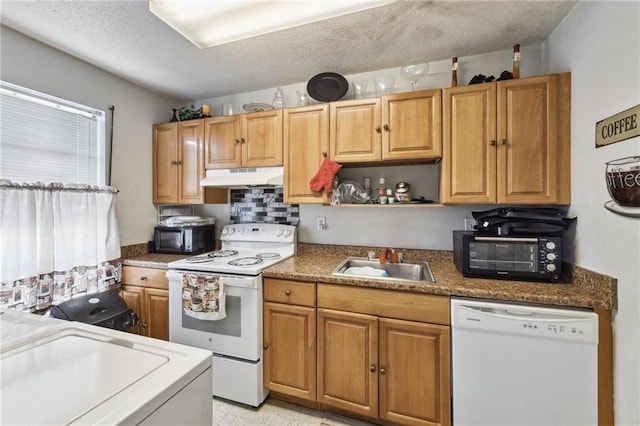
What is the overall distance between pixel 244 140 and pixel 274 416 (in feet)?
6.78

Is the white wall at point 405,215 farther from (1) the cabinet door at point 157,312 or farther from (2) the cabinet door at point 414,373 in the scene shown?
(1) the cabinet door at point 157,312

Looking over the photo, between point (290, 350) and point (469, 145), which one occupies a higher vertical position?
point (469, 145)

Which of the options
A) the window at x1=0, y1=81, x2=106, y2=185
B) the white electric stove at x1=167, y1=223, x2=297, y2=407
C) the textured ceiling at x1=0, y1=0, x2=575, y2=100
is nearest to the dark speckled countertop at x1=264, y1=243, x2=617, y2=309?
the white electric stove at x1=167, y1=223, x2=297, y2=407

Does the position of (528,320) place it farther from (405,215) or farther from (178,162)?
(178,162)

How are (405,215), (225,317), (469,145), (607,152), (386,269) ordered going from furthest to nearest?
(405,215) < (386,269) < (225,317) < (469,145) < (607,152)

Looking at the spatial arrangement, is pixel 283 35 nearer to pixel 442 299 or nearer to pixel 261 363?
pixel 442 299

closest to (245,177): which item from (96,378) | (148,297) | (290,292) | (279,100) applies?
(279,100)

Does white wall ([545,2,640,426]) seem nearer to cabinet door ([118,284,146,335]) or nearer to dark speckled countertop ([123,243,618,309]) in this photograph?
dark speckled countertop ([123,243,618,309])

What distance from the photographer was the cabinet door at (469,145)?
175 centimetres

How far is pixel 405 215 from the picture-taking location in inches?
88.8

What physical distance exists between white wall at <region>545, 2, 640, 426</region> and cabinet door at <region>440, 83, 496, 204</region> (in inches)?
16.0

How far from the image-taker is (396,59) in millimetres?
2113

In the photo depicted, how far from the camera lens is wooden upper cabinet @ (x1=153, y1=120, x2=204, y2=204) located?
2.53 m

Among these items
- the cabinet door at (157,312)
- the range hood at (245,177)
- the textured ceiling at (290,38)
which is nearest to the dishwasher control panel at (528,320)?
the range hood at (245,177)
